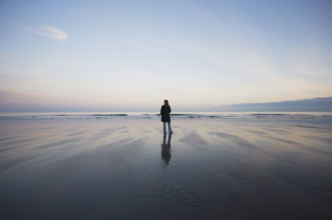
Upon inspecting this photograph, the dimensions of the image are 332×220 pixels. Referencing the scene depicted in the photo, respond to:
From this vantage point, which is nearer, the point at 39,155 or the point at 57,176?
the point at 57,176

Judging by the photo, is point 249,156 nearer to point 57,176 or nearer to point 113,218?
point 113,218

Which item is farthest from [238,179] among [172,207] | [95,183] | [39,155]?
[39,155]

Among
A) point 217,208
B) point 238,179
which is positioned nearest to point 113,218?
point 217,208

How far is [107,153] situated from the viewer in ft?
19.0

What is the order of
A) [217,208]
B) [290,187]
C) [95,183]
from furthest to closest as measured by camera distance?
[95,183] < [290,187] < [217,208]

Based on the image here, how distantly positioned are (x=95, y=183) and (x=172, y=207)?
73.7 inches

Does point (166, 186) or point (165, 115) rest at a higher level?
point (165, 115)

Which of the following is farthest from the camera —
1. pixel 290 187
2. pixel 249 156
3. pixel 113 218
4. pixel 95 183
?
pixel 249 156

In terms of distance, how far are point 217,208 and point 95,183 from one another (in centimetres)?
254

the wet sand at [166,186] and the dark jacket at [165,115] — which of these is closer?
the wet sand at [166,186]

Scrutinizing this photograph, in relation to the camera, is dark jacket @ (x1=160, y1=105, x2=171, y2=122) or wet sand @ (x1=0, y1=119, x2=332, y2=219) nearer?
wet sand @ (x1=0, y1=119, x2=332, y2=219)

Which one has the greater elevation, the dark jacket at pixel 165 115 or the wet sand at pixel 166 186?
the dark jacket at pixel 165 115

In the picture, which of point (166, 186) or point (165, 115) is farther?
point (165, 115)

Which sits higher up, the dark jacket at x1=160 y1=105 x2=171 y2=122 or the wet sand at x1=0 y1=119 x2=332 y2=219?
the dark jacket at x1=160 y1=105 x2=171 y2=122
